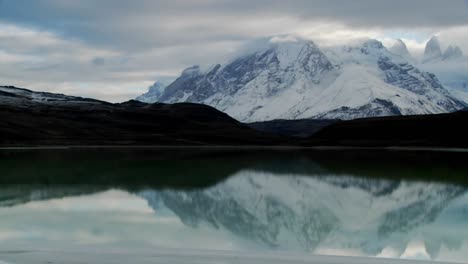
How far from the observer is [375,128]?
16938 centimetres

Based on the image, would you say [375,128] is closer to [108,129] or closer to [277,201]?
[108,129]

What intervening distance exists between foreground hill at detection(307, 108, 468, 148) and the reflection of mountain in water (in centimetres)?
9715

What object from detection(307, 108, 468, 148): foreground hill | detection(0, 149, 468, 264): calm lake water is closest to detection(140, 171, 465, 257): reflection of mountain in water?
detection(0, 149, 468, 264): calm lake water

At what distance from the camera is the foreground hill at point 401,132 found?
147 meters

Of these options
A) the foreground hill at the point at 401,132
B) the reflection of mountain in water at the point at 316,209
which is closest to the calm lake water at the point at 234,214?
the reflection of mountain in water at the point at 316,209

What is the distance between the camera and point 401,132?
161 m

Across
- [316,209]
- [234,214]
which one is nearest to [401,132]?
[316,209]

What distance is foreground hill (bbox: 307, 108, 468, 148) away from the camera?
14738 centimetres

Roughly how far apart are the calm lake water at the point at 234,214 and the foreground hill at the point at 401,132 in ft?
302

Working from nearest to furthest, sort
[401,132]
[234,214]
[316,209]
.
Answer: [234,214] → [316,209] → [401,132]

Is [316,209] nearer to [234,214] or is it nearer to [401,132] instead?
[234,214]

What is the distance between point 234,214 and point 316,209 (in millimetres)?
5092

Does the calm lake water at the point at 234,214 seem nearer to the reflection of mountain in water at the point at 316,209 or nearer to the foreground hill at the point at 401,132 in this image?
the reflection of mountain in water at the point at 316,209

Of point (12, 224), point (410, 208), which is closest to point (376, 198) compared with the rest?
point (410, 208)
